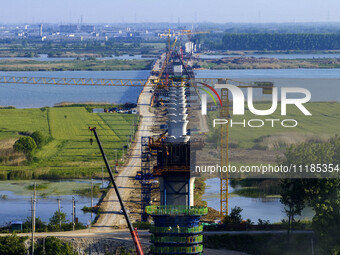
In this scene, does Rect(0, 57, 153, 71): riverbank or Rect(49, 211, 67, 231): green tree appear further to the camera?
Rect(0, 57, 153, 71): riverbank

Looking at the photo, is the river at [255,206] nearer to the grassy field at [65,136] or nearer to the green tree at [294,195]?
the green tree at [294,195]

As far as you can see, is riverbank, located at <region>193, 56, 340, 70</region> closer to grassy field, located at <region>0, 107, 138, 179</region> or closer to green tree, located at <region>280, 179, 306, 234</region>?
grassy field, located at <region>0, 107, 138, 179</region>

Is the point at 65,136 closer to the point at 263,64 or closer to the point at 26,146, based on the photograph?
the point at 26,146

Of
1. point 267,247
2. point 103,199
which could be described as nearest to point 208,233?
point 267,247

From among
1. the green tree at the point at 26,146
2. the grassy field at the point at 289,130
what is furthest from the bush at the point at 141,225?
the green tree at the point at 26,146

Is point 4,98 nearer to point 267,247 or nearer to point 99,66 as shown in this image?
point 99,66

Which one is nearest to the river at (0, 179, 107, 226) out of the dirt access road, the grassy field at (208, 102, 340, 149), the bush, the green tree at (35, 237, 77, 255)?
the dirt access road

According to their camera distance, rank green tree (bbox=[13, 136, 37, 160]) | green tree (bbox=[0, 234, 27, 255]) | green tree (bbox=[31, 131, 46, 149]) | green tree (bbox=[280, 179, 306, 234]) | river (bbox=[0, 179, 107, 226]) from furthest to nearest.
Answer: green tree (bbox=[31, 131, 46, 149]), green tree (bbox=[13, 136, 37, 160]), river (bbox=[0, 179, 107, 226]), green tree (bbox=[280, 179, 306, 234]), green tree (bbox=[0, 234, 27, 255])
